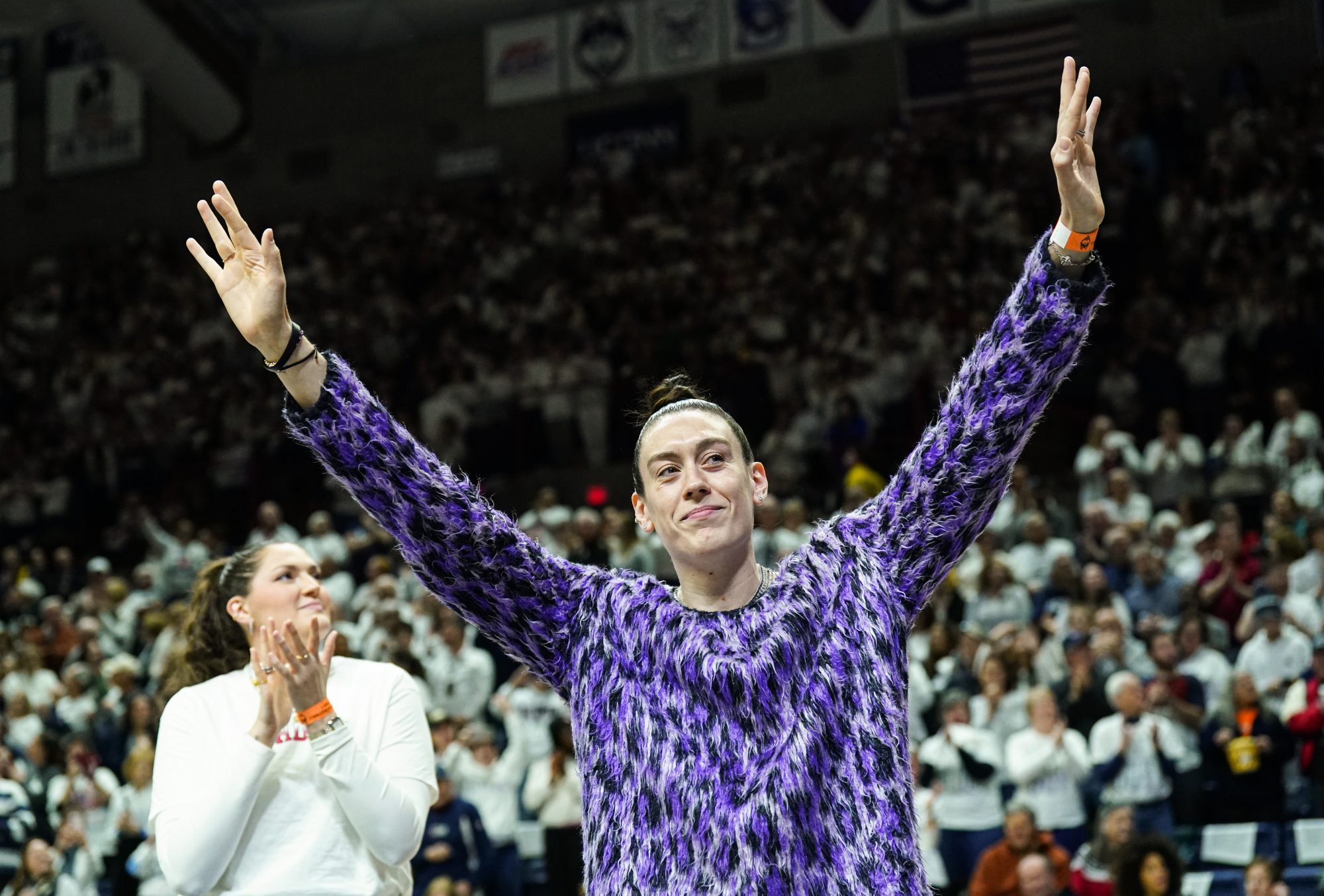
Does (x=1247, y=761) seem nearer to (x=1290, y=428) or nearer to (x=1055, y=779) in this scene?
(x=1055, y=779)

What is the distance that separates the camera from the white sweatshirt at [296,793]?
2.94 m

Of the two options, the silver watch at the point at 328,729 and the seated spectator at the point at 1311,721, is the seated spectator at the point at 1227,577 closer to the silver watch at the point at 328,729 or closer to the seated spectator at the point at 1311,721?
the seated spectator at the point at 1311,721

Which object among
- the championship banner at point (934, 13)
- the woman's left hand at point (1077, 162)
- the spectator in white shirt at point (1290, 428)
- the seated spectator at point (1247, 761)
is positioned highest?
the championship banner at point (934, 13)

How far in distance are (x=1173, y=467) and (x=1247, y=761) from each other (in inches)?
154

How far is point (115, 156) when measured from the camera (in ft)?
76.5

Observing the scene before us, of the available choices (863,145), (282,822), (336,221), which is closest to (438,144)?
(336,221)

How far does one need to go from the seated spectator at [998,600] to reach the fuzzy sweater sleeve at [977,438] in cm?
781

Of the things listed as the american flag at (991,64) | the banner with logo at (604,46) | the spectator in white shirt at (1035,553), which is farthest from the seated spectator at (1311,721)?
the banner with logo at (604,46)

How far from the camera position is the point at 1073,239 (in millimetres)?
2439

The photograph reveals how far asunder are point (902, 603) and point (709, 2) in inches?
730

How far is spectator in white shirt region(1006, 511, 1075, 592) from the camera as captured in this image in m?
10.7

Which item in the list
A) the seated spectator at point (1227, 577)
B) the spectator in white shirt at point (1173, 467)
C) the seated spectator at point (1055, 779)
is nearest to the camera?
the seated spectator at point (1055, 779)

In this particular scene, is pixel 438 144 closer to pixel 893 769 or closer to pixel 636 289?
pixel 636 289

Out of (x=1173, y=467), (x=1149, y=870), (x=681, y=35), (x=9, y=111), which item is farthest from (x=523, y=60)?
(x=1149, y=870)
